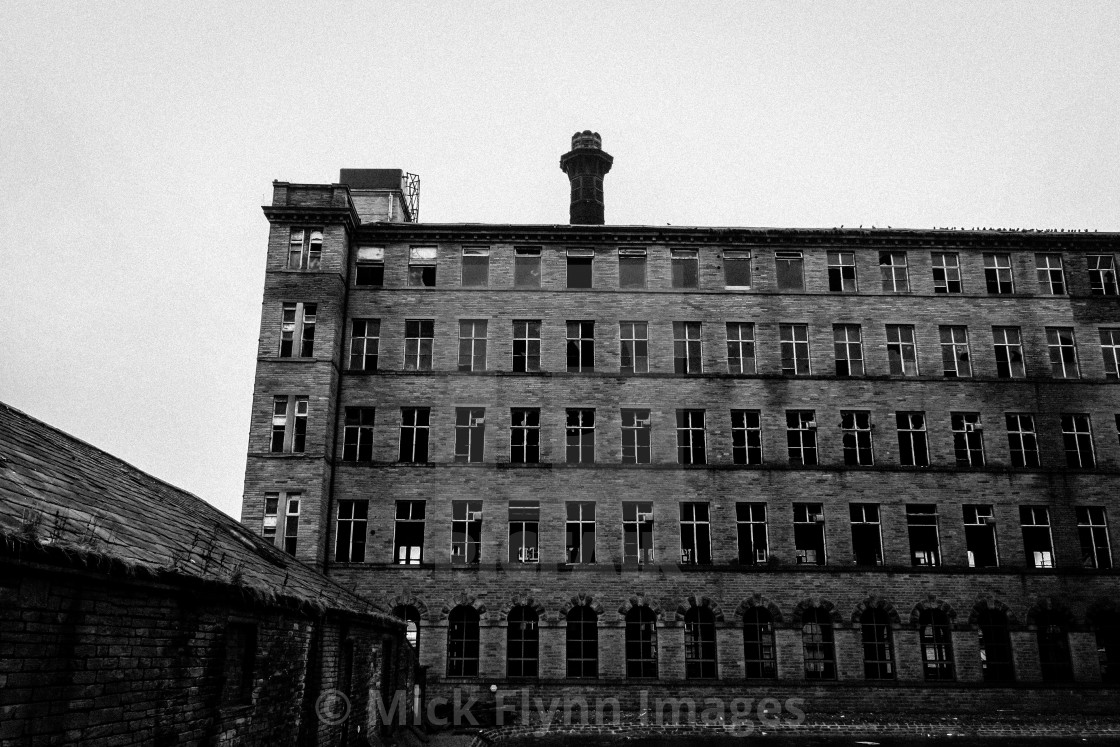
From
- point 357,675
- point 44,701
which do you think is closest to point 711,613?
point 357,675

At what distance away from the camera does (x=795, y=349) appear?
33.9 metres

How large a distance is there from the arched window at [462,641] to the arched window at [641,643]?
17.3ft

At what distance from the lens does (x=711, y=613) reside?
30.9 meters

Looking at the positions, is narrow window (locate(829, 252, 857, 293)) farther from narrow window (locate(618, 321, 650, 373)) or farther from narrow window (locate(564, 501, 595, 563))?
narrow window (locate(564, 501, 595, 563))

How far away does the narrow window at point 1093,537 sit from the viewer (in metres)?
32.0

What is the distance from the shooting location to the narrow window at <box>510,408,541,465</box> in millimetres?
32500

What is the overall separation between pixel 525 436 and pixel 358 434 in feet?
20.1

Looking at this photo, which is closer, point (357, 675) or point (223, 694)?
point (223, 694)

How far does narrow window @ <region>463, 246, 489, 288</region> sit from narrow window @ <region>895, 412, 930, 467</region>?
1652 cm

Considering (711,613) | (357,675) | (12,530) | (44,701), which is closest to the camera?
(12,530)

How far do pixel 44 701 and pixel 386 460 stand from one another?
993 inches

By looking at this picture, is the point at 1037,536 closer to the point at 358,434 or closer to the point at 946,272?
the point at 946,272

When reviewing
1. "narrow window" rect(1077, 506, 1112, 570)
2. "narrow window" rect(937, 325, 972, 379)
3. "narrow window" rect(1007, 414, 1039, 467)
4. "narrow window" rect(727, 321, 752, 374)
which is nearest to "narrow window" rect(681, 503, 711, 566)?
"narrow window" rect(727, 321, 752, 374)

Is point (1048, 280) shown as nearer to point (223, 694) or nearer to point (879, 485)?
point (879, 485)
